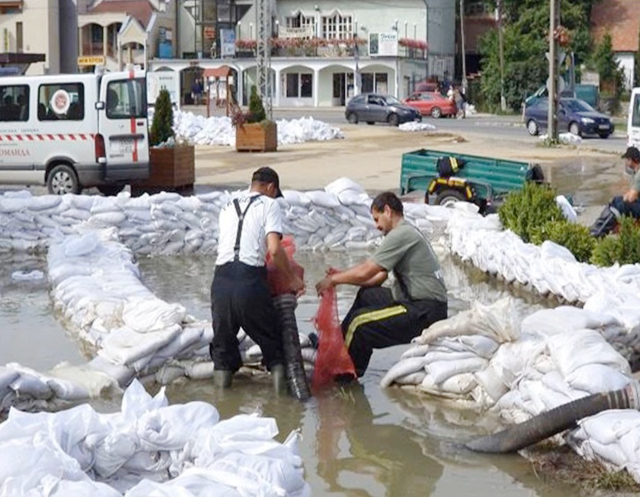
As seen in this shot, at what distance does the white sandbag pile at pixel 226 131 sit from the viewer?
108 feet

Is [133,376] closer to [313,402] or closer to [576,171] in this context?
[313,402]

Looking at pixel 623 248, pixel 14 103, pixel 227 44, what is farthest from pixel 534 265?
pixel 227 44

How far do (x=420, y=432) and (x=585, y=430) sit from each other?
112 centimetres

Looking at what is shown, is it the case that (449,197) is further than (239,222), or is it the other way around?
(449,197)

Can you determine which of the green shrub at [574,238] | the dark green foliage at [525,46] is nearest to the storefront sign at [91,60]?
the dark green foliage at [525,46]

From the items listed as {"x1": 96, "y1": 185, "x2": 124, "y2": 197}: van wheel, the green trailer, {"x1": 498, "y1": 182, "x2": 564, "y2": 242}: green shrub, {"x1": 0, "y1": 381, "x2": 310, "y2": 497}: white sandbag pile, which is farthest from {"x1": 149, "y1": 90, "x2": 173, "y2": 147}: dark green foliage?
{"x1": 0, "y1": 381, "x2": 310, "y2": 497}: white sandbag pile

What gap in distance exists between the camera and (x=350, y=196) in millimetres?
14227

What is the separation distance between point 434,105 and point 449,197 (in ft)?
118

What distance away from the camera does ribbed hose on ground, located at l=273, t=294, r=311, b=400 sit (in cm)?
759

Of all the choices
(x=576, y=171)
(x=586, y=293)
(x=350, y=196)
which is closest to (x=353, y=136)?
(x=576, y=171)

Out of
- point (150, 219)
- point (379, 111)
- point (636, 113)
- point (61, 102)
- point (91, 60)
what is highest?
point (91, 60)

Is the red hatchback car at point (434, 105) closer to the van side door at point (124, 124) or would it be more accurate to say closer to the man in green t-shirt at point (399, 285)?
the van side door at point (124, 124)

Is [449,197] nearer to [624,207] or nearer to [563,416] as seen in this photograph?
[624,207]

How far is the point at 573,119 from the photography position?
123 feet
